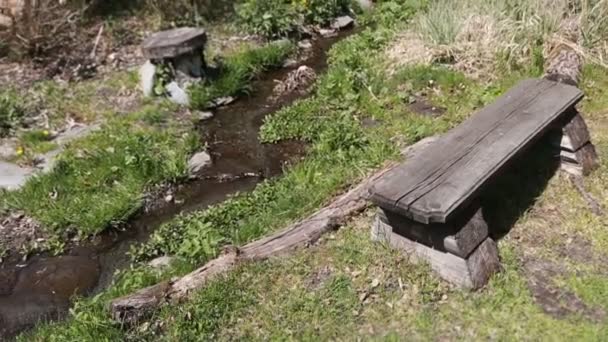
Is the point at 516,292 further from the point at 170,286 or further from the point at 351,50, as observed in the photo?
the point at 351,50

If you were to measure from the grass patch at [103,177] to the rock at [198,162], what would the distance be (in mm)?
94

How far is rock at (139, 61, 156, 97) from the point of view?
722 centimetres

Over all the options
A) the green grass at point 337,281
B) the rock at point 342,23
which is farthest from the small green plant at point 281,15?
the green grass at point 337,281

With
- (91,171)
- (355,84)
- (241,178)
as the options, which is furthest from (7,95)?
(355,84)

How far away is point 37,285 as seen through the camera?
183 inches

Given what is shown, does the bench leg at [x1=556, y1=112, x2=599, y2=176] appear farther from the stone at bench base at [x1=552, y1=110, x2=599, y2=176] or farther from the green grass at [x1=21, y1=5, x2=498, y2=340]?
the green grass at [x1=21, y1=5, x2=498, y2=340]

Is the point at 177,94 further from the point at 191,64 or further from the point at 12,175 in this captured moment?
the point at 12,175

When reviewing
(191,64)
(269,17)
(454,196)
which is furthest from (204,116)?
(454,196)

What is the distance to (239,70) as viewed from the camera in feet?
25.1

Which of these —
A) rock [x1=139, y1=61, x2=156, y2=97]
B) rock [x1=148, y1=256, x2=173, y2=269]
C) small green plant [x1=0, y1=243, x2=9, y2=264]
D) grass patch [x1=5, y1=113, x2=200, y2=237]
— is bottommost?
rock [x1=148, y1=256, x2=173, y2=269]

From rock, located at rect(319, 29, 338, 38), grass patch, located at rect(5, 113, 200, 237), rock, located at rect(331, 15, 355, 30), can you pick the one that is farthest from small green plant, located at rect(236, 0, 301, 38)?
grass patch, located at rect(5, 113, 200, 237)

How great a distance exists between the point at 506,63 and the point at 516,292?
3970mm

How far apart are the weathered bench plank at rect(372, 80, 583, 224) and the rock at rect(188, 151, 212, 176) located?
2581 mm

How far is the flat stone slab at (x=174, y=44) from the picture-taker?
22.4 feet
